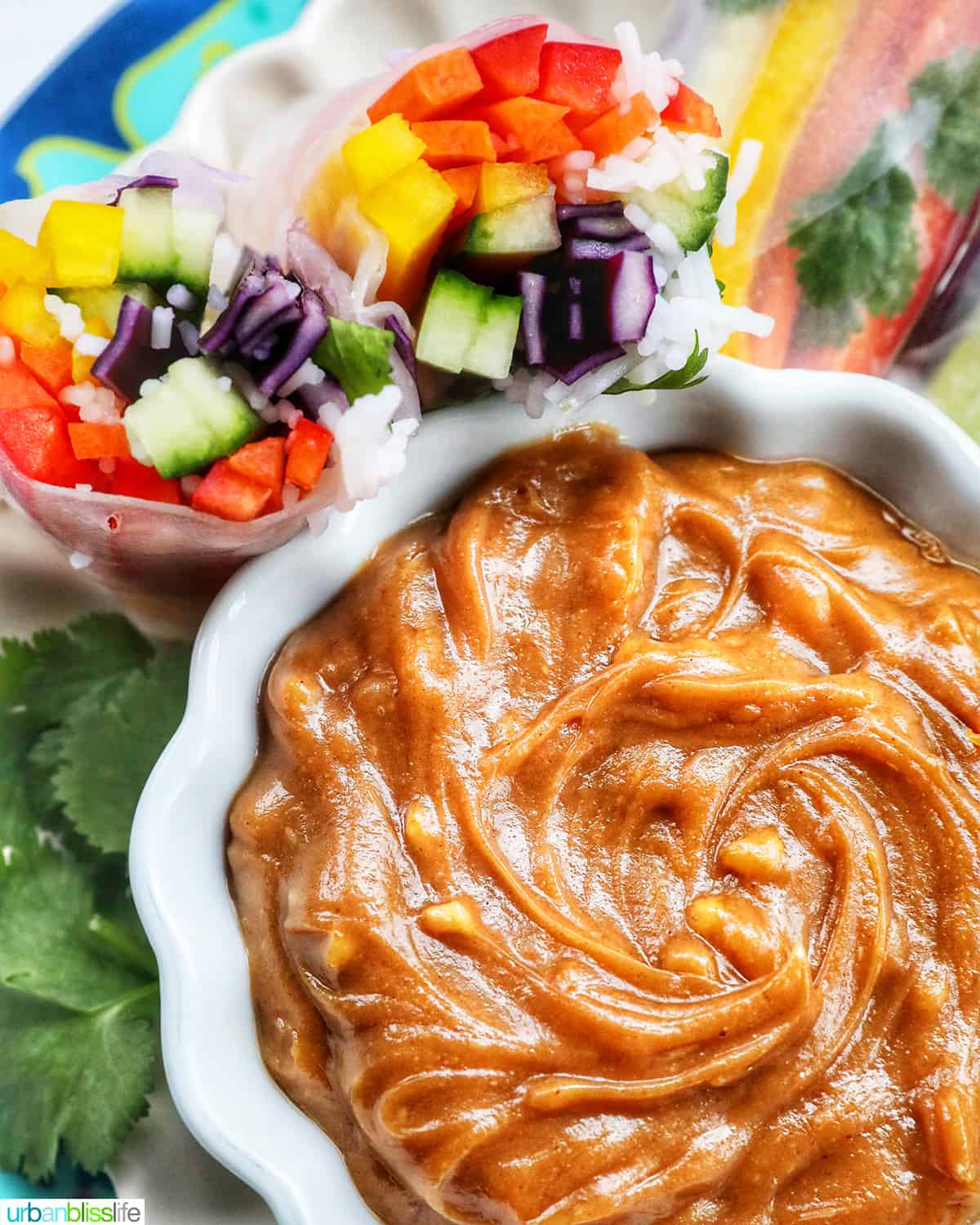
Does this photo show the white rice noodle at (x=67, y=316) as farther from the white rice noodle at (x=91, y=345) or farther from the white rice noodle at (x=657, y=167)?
the white rice noodle at (x=657, y=167)

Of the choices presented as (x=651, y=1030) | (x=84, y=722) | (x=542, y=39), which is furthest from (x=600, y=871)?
(x=542, y=39)

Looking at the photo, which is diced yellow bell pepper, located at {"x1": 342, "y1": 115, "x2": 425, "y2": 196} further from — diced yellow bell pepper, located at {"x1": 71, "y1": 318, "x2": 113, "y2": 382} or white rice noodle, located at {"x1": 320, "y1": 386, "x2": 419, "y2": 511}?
diced yellow bell pepper, located at {"x1": 71, "y1": 318, "x2": 113, "y2": 382}

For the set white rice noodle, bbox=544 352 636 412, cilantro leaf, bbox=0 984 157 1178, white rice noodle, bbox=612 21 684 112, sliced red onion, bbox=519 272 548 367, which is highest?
white rice noodle, bbox=612 21 684 112

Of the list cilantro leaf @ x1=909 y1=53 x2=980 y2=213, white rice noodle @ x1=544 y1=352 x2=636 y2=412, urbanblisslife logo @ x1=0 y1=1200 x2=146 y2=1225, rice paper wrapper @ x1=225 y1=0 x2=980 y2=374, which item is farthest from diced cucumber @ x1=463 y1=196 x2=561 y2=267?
urbanblisslife logo @ x1=0 y1=1200 x2=146 y2=1225

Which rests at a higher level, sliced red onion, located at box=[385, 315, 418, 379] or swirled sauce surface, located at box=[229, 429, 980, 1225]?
sliced red onion, located at box=[385, 315, 418, 379]

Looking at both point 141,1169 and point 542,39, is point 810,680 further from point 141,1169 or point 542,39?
point 141,1169

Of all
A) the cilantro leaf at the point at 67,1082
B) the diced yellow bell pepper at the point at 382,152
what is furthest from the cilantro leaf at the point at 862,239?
the cilantro leaf at the point at 67,1082
